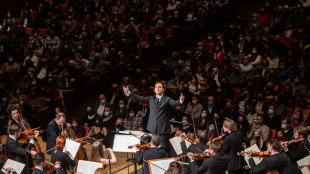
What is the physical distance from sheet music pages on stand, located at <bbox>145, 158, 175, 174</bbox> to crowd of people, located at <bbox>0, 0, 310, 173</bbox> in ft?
8.11

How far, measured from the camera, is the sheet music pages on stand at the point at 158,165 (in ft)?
16.8

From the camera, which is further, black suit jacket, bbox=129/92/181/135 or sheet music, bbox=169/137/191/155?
black suit jacket, bbox=129/92/181/135

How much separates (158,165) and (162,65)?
7.24 meters

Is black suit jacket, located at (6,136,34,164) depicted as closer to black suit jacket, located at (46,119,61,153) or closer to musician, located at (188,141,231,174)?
black suit jacket, located at (46,119,61,153)

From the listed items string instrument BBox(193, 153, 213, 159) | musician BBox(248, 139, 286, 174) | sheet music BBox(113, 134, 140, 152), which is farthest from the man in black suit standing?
musician BBox(248, 139, 286, 174)

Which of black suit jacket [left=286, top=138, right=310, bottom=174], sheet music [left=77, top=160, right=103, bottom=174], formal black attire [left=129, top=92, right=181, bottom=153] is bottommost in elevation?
black suit jacket [left=286, top=138, right=310, bottom=174]

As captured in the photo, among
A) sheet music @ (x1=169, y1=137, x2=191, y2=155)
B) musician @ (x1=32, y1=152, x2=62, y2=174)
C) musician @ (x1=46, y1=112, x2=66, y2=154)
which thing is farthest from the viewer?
musician @ (x1=46, y1=112, x2=66, y2=154)

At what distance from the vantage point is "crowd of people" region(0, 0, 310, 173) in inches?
357

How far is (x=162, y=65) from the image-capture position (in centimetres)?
1220

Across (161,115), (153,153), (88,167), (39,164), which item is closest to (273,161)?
(153,153)

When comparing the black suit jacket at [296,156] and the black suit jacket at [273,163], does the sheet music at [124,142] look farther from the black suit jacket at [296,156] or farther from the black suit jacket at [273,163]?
the black suit jacket at [296,156]

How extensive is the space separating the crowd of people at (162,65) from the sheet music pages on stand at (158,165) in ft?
8.11

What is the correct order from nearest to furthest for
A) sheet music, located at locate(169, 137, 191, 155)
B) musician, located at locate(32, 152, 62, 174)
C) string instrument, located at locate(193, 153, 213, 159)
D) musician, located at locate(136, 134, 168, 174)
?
musician, located at locate(32, 152, 62, 174), string instrument, located at locate(193, 153, 213, 159), musician, located at locate(136, 134, 168, 174), sheet music, located at locate(169, 137, 191, 155)

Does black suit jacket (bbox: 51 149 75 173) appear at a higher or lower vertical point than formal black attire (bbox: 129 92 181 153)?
lower
